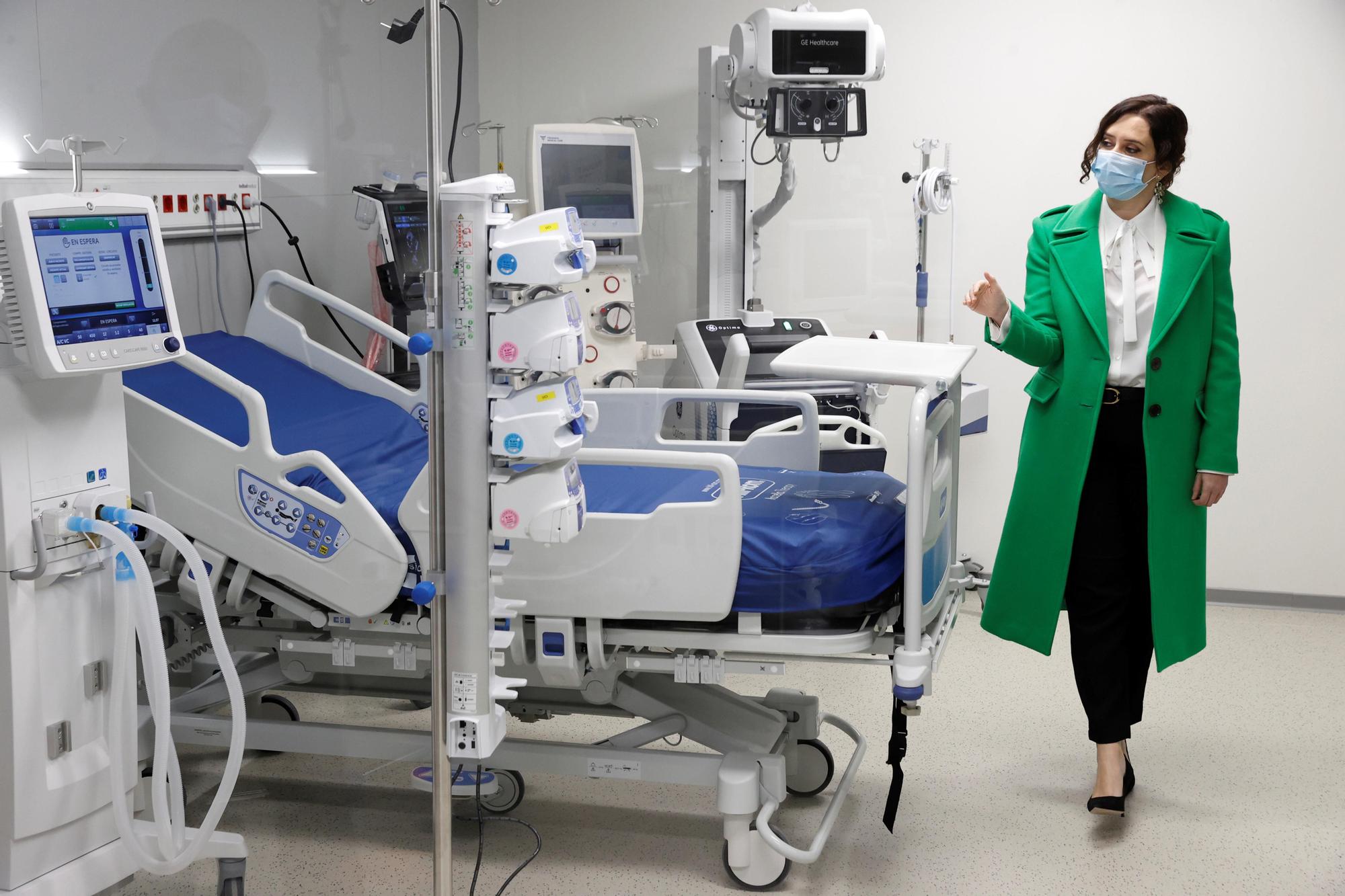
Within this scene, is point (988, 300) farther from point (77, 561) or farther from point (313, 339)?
point (77, 561)

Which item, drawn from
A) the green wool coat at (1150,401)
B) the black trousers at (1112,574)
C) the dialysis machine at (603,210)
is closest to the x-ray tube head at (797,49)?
the dialysis machine at (603,210)

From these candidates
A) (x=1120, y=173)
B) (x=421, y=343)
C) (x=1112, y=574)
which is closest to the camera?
(x=421, y=343)

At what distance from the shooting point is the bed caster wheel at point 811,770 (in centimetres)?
303

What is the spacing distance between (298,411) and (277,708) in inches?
34.1

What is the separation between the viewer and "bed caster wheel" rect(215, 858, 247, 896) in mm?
2424

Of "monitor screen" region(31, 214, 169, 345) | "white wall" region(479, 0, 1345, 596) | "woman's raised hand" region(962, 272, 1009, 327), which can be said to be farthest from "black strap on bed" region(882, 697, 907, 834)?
"white wall" region(479, 0, 1345, 596)

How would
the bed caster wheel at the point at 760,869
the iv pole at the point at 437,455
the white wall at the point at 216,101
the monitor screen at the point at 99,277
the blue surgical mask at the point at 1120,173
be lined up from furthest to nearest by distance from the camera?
the blue surgical mask at the point at 1120,173 < the bed caster wheel at the point at 760,869 < the white wall at the point at 216,101 < the monitor screen at the point at 99,277 < the iv pole at the point at 437,455

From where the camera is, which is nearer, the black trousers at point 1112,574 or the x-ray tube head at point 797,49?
the x-ray tube head at point 797,49

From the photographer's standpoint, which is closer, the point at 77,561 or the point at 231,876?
the point at 77,561

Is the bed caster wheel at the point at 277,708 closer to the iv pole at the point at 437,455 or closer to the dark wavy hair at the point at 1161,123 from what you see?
the iv pole at the point at 437,455

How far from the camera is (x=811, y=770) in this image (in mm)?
3053

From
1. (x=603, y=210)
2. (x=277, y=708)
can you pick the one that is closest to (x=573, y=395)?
(x=603, y=210)

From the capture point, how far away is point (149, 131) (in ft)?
7.94

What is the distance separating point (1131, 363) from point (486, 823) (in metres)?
1.71
